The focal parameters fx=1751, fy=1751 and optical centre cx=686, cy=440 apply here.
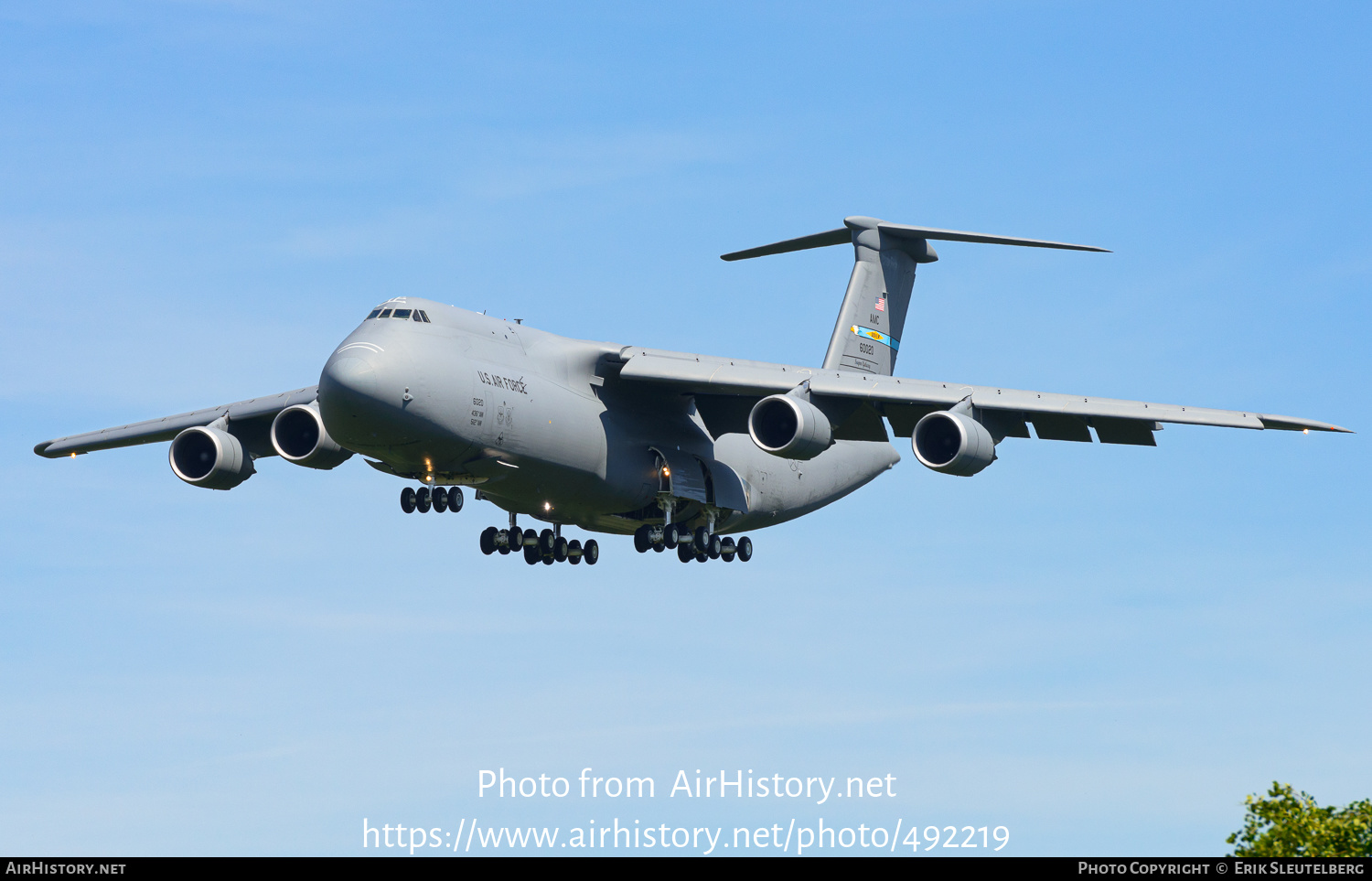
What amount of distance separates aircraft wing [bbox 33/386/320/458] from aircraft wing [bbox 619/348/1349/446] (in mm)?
4675

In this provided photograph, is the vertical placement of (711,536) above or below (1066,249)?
below

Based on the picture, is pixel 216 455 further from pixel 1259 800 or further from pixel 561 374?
pixel 1259 800

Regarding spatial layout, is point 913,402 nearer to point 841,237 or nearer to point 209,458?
point 841,237

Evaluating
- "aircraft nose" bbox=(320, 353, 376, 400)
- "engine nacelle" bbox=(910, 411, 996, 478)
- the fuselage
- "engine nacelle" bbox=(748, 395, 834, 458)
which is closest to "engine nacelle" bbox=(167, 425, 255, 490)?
the fuselage

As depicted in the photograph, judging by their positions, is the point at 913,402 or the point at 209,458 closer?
the point at 913,402

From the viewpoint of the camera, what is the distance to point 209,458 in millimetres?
22828

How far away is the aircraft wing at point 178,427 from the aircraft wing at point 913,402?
4.67 m

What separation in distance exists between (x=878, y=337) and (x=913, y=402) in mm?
5255

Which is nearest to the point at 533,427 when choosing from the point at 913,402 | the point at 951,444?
the point at 913,402

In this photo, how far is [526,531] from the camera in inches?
906

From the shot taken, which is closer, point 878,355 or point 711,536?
point 711,536
